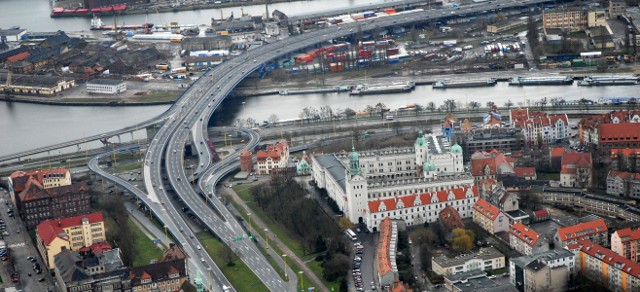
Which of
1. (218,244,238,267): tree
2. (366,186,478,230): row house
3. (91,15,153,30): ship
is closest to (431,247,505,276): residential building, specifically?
(366,186,478,230): row house

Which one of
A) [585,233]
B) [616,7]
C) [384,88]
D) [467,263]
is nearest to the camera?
[467,263]

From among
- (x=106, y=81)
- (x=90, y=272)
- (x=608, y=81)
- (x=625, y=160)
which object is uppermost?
(x=106, y=81)

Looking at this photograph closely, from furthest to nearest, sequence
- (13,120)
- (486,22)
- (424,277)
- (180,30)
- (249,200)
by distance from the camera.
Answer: (180,30) → (486,22) → (13,120) → (249,200) → (424,277)

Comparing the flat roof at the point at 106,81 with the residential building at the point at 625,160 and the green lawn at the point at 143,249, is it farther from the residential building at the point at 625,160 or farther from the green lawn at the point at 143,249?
the residential building at the point at 625,160

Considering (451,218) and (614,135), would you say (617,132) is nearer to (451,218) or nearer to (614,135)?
(614,135)

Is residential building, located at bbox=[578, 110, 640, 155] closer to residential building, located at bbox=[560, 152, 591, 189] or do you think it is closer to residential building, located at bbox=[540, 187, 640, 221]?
residential building, located at bbox=[560, 152, 591, 189]

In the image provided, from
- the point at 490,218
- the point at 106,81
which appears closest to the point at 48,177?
the point at 490,218

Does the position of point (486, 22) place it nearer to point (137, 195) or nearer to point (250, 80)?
point (250, 80)

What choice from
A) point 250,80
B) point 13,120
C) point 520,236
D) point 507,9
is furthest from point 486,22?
point 520,236
